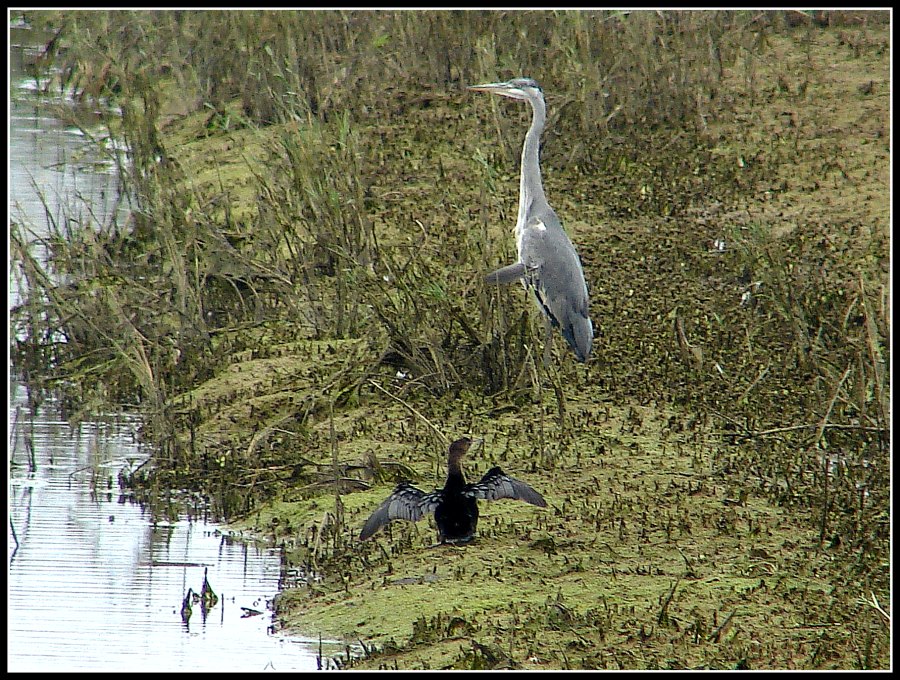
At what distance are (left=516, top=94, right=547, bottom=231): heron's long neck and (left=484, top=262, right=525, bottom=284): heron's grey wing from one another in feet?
2.05

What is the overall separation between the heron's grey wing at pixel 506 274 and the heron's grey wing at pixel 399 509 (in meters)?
1.71

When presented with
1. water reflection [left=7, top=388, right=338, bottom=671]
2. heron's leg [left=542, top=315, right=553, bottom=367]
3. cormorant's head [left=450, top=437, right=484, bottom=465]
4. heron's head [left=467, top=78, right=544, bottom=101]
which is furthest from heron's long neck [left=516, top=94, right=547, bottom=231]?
water reflection [left=7, top=388, right=338, bottom=671]

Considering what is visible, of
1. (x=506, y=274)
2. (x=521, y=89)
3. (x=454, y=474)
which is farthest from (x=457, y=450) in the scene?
(x=521, y=89)

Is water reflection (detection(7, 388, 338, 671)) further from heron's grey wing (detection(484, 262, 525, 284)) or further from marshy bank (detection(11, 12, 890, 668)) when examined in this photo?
heron's grey wing (detection(484, 262, 525, 284))

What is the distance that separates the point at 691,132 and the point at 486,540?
19.5 feet

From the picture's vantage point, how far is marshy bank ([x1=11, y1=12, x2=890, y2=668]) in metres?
5.00

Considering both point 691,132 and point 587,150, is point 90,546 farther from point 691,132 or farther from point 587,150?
point 691,132

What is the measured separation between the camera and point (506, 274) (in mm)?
6668

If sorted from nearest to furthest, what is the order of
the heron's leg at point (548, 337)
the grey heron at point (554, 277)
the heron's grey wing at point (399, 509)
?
the heron's grey wing at point (399, 509), the grey heron at point (554, 277), the heron's leg at point (548, 337)

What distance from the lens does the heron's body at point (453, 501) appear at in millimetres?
5137

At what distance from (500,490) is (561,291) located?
6.23ft

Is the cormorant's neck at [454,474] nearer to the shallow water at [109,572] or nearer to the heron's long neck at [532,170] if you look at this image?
the shallow water at [109,572]

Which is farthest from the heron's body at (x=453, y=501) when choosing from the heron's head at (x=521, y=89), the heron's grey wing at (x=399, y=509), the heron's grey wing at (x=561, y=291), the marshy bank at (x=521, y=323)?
the heron's head at (x=521, y=89)

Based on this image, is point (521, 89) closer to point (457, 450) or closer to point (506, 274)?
point (506, 274)
